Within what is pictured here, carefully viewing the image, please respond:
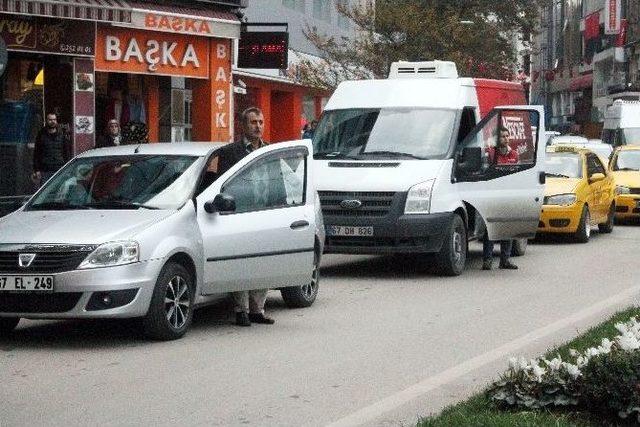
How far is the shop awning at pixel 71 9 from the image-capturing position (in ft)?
72.9

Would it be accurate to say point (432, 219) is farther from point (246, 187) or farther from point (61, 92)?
point (61, 92)

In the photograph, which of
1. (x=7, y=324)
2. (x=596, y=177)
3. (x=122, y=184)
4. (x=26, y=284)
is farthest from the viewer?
(x=596, y=177)

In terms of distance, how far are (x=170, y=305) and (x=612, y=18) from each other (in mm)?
81739

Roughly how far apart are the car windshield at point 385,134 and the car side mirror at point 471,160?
237mm

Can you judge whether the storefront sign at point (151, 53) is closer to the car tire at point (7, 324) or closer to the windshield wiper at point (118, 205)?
the windshield wiper at point (118, 205)

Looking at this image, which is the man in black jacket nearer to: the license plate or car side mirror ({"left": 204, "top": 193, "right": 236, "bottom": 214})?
the license plate

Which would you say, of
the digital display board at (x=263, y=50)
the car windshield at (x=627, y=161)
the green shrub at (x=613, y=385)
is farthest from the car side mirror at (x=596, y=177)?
the green shrub at (x=613, y=385)

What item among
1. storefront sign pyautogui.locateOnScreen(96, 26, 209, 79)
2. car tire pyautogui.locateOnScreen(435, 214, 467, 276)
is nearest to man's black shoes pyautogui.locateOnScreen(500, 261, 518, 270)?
car tire pyautogui.locateOnScreen(435, 214, 467, 276)

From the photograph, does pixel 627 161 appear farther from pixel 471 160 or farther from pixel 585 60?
pixel 585 60

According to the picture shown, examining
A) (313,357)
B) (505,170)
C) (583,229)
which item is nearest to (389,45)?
(583,229)

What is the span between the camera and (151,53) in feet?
92.4

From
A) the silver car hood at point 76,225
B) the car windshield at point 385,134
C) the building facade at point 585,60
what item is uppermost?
the building facade at point 585,60

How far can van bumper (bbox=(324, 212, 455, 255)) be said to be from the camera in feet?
54.8

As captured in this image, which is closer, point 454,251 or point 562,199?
point 454,251
